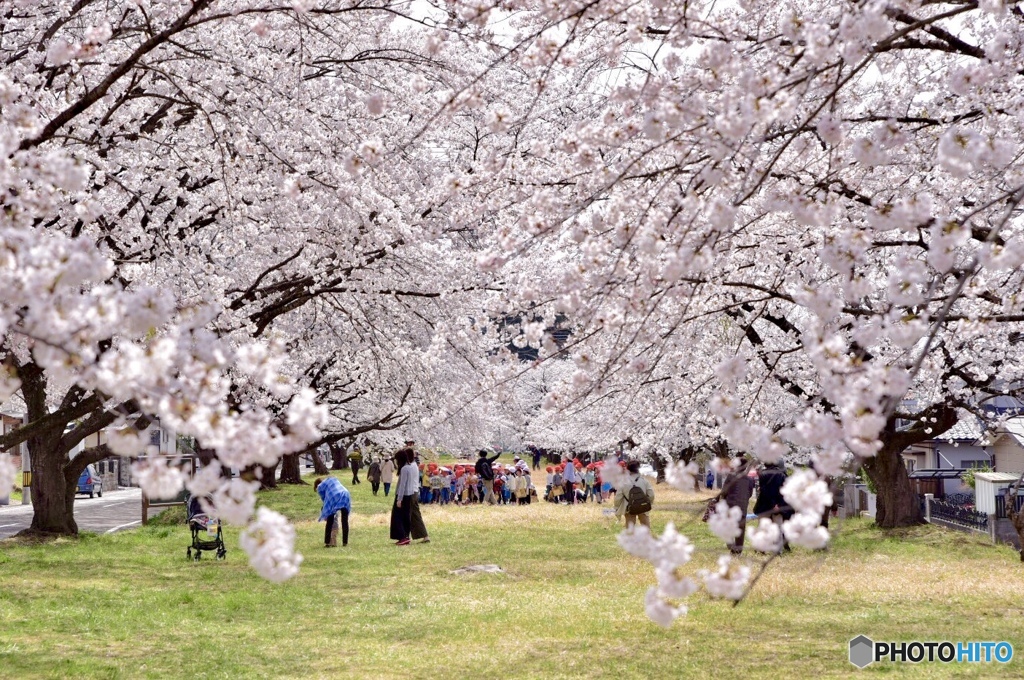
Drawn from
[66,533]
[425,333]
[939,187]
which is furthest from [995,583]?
[66,533]

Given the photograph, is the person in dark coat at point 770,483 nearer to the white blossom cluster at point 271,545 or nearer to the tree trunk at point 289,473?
the white blossom cluster at point 271,545

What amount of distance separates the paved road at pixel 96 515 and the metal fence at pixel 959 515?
16.9 m

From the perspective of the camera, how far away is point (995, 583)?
12961 millimetres

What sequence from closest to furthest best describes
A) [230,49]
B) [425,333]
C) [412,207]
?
[230,49] < [412,207] < [425,333]

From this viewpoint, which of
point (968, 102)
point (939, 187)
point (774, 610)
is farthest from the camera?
point (774, 610)

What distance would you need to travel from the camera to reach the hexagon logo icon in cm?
822

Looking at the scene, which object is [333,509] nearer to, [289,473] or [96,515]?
[96,515]

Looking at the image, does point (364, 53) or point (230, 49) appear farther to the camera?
point (364, 53)

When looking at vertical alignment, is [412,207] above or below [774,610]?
above

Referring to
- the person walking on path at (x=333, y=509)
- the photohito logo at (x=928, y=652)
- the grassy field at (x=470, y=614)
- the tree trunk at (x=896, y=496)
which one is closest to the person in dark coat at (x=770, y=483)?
the grassy field at (x=470, y=614)

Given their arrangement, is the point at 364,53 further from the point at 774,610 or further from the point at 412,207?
the point at 774,610

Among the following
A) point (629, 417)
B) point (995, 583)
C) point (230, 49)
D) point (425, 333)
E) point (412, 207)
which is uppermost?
point (230, 49)

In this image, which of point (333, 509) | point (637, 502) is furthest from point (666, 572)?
point (333, 509)

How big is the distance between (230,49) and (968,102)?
6.19m
